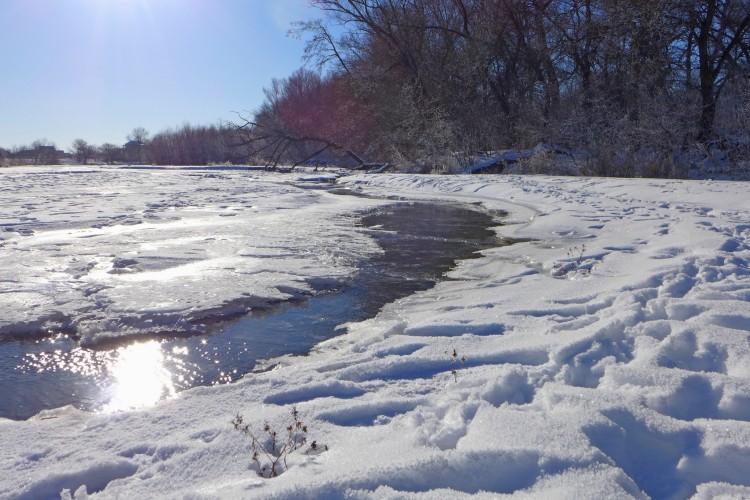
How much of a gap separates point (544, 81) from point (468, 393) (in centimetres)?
1886

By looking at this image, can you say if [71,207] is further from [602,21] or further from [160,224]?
[602,21]

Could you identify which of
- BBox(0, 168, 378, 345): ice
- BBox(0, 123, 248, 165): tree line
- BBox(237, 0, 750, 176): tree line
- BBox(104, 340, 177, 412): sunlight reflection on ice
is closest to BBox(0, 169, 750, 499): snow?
BBox(0, 168, 378, 345): ice

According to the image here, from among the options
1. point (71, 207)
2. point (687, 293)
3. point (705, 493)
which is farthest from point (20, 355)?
point (71, 207)

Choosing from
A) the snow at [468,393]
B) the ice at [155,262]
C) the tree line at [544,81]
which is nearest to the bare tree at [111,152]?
the tree line at [544,81]

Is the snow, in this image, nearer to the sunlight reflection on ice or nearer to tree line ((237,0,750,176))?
the sunlight reflection on ice

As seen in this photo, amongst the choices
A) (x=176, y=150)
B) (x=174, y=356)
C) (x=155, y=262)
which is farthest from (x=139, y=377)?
(x=176, y=150)

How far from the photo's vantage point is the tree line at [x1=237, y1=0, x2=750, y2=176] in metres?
13.1

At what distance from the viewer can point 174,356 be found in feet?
9.44

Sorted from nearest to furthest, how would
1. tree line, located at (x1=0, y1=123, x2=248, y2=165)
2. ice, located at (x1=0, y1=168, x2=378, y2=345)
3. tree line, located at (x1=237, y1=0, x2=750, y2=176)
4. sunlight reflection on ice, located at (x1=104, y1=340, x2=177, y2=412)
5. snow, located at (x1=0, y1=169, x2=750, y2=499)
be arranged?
snow, located at (x1=0, y1=169, x2=750, y2=499)
sunlight reflection on ice, located at (x1=104, y1=340, x2=177, y2=412)
ice, located at (x1=0, y1=168, x2=378, y2=345)
tree line, located at (x1=237, y1=0, x2=750, y2=176)
tree line, located at (x1=0, y1=123, x2=248, y2=165)

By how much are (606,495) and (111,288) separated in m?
3.64

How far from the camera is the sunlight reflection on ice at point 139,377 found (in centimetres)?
235

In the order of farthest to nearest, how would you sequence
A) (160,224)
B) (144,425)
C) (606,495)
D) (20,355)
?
(160,224) < (20,355) < (144,425) < (606,495)

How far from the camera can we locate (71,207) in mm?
9078

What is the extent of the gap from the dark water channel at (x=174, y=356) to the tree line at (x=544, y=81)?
996 centimetres
